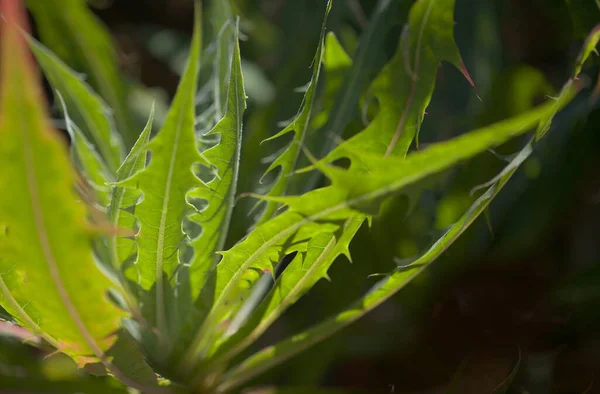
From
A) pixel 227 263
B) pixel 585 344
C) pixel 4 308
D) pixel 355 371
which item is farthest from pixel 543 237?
pixel 4 308

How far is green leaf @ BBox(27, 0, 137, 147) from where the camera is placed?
85 centimetres

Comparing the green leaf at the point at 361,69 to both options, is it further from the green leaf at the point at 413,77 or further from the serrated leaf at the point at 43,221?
the serrated leaf at the point at 43,221

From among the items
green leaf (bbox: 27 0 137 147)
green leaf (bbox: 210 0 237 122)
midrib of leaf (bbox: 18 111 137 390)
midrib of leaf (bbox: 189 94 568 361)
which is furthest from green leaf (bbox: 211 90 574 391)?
green leaf (bbox: 27 0 137 147)

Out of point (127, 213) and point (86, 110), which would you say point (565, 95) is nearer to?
point (127, 213)

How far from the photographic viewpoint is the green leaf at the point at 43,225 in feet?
0.89

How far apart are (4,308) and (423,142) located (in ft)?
1.91

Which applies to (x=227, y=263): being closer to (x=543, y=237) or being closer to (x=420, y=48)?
(x=420, y=48)

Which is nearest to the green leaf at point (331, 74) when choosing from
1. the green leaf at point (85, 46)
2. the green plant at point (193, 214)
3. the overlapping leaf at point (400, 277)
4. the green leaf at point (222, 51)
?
the green plant at point (193, 214)

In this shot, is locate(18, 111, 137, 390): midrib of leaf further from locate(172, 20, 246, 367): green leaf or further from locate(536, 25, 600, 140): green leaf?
locate(536, 25, 600, 140): green leaf

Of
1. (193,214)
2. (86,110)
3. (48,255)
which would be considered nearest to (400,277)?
(193,214)

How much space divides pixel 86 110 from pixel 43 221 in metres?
0.44

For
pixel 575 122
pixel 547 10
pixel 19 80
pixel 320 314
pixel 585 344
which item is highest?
pixel 19 80

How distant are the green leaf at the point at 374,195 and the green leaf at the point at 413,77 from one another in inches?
3.8

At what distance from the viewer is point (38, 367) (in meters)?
0.72
